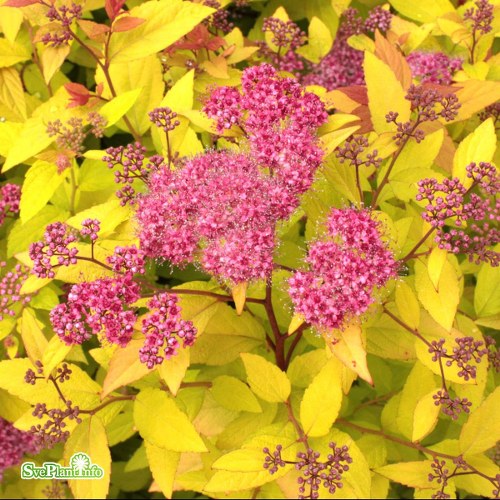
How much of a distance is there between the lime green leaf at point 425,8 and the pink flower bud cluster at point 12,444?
1923mm

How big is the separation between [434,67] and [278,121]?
80cm

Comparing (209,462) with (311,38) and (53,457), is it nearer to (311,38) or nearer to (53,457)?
(53,457)

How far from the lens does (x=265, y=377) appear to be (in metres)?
1.39

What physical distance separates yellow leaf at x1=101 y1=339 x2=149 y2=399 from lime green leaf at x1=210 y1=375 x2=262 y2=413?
34 centimetres

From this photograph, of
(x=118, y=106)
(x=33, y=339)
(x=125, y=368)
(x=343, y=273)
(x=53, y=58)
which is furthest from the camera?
(x=53, y=58)

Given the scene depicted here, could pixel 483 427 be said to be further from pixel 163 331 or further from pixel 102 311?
pixel 102 311

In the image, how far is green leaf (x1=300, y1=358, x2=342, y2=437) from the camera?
1291mm

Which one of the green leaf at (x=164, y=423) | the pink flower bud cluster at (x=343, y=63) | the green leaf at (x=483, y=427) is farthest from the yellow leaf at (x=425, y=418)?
the pink flower bud cluster at (x=343, y=63)

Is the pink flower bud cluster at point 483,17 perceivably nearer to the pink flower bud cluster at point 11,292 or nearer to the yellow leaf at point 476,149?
the yellow leaf at point 476,149

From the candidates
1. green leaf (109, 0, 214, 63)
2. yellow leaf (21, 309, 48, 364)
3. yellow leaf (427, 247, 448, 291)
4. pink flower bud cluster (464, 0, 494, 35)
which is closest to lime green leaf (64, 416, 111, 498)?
yellow leaf (21, 309, 48, 364)

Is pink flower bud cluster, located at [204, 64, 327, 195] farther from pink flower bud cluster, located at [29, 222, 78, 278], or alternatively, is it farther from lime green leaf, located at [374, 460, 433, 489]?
lime green leaf, located at [374, 460, 433, 489]

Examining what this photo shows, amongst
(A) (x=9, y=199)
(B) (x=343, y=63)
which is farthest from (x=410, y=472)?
(B) (x=343, y=63)

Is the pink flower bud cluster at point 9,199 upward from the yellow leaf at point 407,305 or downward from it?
upward

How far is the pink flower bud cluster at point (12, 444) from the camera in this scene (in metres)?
1.91
